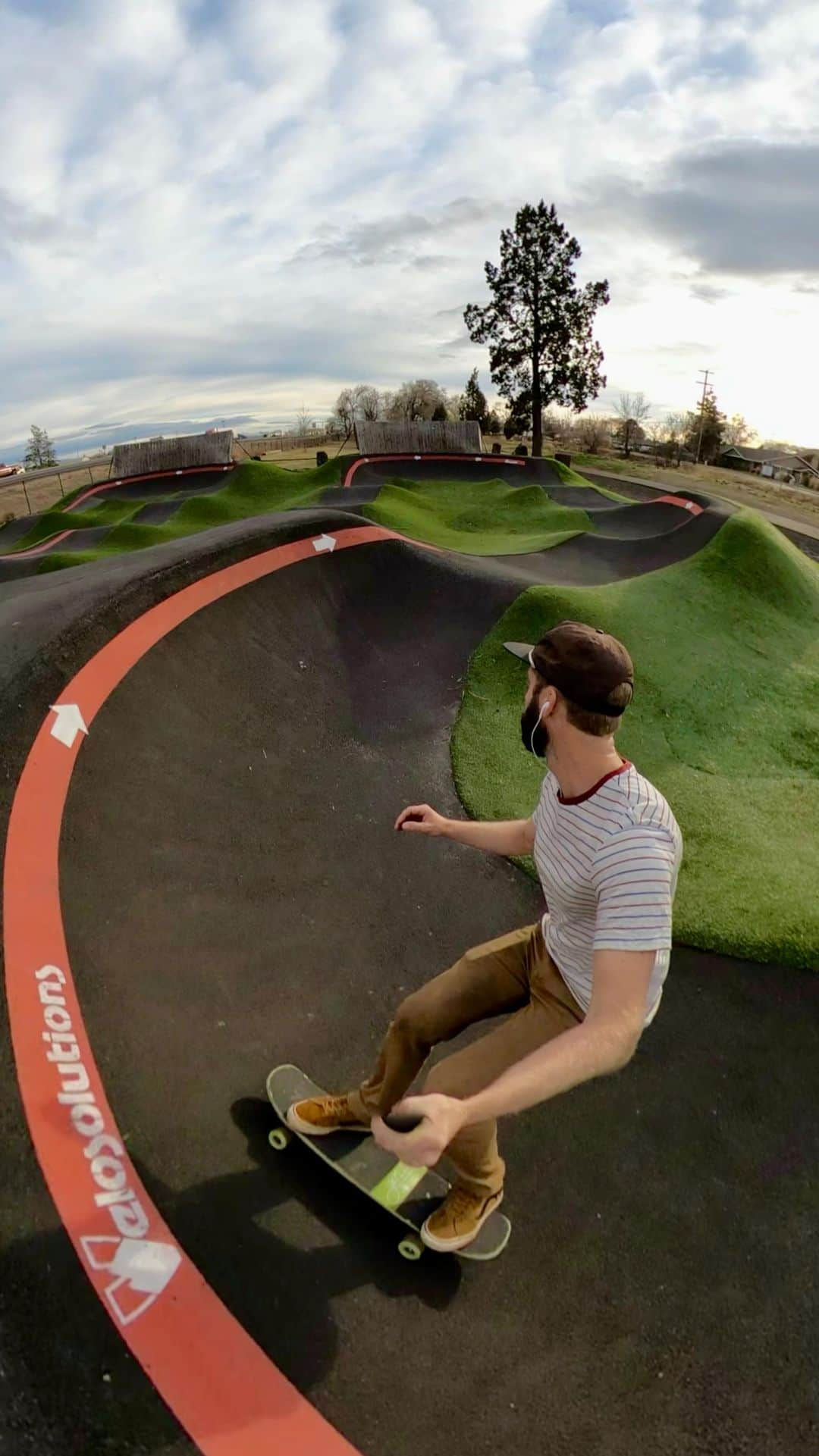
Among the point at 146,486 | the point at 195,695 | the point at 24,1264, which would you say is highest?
the point at 146,486

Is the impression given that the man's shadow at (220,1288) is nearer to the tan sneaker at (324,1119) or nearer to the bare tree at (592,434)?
the tan sneaker at (324,1119)

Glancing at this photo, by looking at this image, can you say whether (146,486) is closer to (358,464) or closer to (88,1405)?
(358,464)

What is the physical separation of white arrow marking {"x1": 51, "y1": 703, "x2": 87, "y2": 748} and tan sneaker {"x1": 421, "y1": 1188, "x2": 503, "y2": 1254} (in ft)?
13.7

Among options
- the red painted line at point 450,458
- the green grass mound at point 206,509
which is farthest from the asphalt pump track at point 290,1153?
the red painted line at point 450,458

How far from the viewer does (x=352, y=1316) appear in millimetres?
3365

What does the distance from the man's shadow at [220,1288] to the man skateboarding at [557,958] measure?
0.43m

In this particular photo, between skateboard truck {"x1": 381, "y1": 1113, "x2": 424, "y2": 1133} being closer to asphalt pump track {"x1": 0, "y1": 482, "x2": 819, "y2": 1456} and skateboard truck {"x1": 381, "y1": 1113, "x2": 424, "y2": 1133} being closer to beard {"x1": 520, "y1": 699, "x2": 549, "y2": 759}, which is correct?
beard {"x1": 520, "y1": 699, "x2": 549, "y2": 759}

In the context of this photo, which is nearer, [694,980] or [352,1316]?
[352,1316]

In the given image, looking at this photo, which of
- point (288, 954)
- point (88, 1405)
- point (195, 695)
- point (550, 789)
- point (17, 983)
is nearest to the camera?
point (88, 1405)

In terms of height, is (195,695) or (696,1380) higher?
(195,695)

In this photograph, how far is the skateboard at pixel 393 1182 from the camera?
3.67 meters

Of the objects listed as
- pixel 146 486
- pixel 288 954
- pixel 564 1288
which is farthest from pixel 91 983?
pixel 146 486

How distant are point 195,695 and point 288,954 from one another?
9.61 feet

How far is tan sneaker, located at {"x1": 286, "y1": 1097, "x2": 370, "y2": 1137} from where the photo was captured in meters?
3.90
